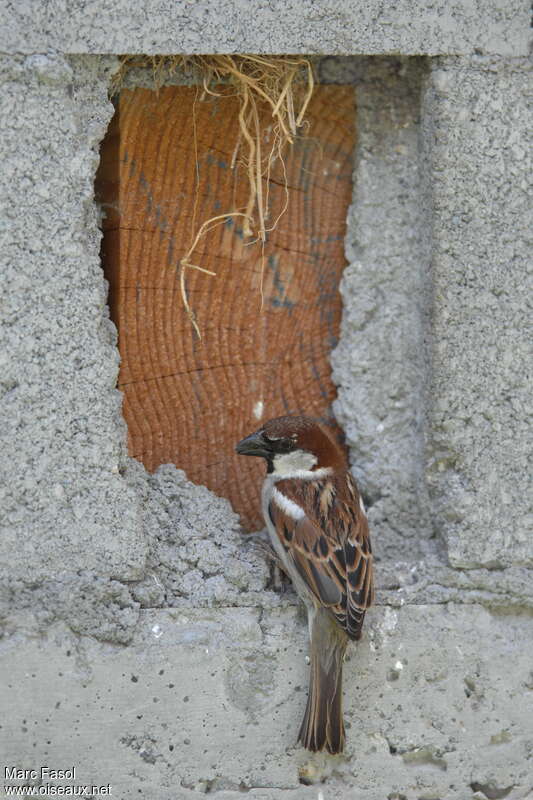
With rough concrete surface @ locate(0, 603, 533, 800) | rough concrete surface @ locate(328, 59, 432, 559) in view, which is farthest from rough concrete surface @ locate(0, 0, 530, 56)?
rough concrete surface @ locate(0, 603, 533, 800)

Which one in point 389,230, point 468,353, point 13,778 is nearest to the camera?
point 13,778

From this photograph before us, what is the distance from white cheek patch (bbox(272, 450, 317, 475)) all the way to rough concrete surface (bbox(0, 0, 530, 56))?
0.96 metres

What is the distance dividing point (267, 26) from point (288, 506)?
1.11 m

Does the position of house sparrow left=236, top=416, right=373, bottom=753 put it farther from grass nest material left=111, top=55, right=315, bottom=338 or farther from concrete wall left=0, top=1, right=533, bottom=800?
grass nest material left=111, top=55, right=315, bottom=338

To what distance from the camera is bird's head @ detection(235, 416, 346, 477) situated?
9.82 feet

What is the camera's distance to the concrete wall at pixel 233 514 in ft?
8.59

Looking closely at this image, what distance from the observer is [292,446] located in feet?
9.83

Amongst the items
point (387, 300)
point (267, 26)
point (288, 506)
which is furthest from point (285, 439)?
point (267, 26)

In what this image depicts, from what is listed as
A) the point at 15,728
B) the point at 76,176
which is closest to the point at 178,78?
the point at 76,176

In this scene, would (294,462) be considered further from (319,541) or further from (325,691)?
(325,691)

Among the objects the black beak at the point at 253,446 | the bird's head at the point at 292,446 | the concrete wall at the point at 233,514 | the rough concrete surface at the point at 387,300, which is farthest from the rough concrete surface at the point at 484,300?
the black beak at the point at 253,446

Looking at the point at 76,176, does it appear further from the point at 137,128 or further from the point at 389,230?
the point at 389,230

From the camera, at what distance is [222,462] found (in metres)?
3.16

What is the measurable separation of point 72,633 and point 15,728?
0.23 m
